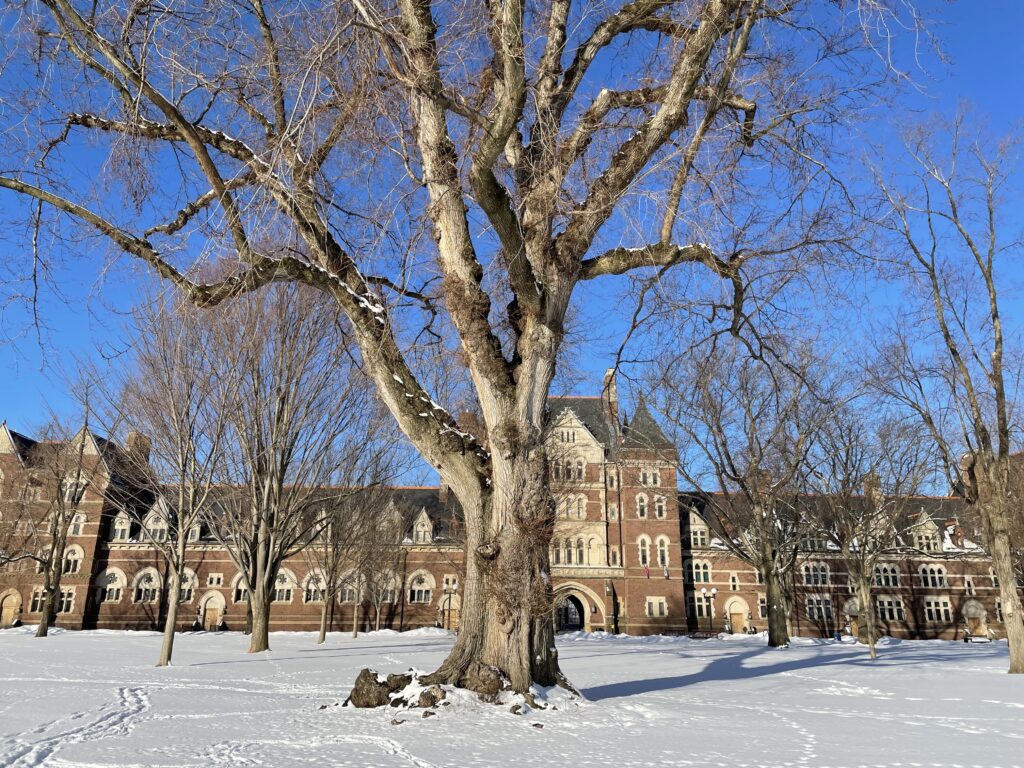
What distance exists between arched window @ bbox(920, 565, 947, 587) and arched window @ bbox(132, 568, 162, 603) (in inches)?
1943

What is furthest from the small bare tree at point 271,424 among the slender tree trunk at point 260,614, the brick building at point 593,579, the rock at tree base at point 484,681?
the brick building at point 593,579

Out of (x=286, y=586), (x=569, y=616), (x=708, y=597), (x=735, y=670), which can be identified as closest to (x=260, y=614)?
(x=735, y=670)

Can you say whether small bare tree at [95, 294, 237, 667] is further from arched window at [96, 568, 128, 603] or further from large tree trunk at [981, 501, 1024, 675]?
arched window at [96, 568, 128, 603]

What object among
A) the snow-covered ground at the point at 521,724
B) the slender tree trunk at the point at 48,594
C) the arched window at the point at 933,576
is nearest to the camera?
the snow-covered ground at the point at 521,724

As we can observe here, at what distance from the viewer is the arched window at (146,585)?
→ 1703 inches

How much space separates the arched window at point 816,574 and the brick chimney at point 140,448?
4012cm

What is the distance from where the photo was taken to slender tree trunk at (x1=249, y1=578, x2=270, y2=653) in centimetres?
1841

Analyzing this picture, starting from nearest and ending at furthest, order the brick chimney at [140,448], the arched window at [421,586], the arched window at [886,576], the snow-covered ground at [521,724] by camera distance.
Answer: the snow-covered ground at [521,724]
the brick chimney at [140,448]
the arched window at [421,586]
the arched window at [886,576]

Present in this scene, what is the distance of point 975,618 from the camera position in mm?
42812

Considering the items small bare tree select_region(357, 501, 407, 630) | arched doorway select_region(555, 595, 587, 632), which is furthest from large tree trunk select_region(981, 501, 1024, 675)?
arched doorway select_region(555, 595, 587, 632)

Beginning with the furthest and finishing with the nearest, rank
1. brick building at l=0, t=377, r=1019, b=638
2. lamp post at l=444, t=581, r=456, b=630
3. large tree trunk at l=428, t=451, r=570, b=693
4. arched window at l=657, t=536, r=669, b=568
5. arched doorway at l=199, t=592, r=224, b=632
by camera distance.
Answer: arched doorway at l=199, t=592, r=224, b=632 → lamp post at l=444, t=581, r=456, b=630 → arched window at l=657, t=536, r=669, b=568 → brick building at l=0, t=377, r=1019, b=638 → large tree trunk at l=428, t=451, r=570, b=693

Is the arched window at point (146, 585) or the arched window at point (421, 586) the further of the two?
the arched window at point (421, 586)

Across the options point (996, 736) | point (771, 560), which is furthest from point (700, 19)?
point (771, 560)

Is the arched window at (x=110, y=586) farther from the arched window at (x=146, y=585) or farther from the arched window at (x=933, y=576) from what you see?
the arched window at (x=933, y=576)
